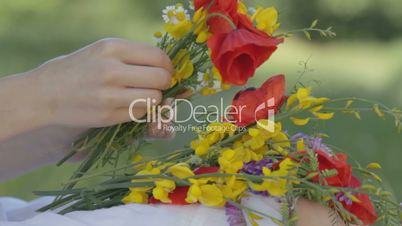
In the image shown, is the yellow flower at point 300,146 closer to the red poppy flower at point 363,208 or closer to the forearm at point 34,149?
the red poppy flower at point 363,208

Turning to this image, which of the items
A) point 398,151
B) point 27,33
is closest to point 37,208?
point 398,151

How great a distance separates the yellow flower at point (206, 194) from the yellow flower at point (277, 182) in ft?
0.12

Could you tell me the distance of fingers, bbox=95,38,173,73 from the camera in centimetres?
84

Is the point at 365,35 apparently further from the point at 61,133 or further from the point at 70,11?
the point at 61,133

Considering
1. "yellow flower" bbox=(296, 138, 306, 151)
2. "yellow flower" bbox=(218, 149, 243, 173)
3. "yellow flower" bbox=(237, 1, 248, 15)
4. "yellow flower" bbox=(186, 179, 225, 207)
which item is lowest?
"yellow flower" bbox=(186, 179, 225, 207)

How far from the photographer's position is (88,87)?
84cm

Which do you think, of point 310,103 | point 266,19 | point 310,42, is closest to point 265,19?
point 266,19

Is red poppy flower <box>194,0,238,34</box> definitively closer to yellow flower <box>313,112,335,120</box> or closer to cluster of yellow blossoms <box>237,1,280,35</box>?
cluster of yellow blossoms <box>237,1,280,35</box>

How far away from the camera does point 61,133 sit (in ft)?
3.30

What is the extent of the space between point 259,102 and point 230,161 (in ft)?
0.27

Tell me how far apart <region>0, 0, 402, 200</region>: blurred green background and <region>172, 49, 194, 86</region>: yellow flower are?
2.05 m

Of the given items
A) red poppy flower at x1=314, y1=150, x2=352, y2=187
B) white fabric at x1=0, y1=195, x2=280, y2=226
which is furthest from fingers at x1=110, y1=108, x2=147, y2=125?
red poppy flower at x1=314, y1=150, x2=352, y2=187

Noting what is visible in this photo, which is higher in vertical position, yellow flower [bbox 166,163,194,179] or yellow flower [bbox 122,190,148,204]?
yellow flower [bbox 166,163,194,179]

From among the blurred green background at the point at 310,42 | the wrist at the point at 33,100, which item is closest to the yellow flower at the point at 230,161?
the wrist at the point at 33,100
